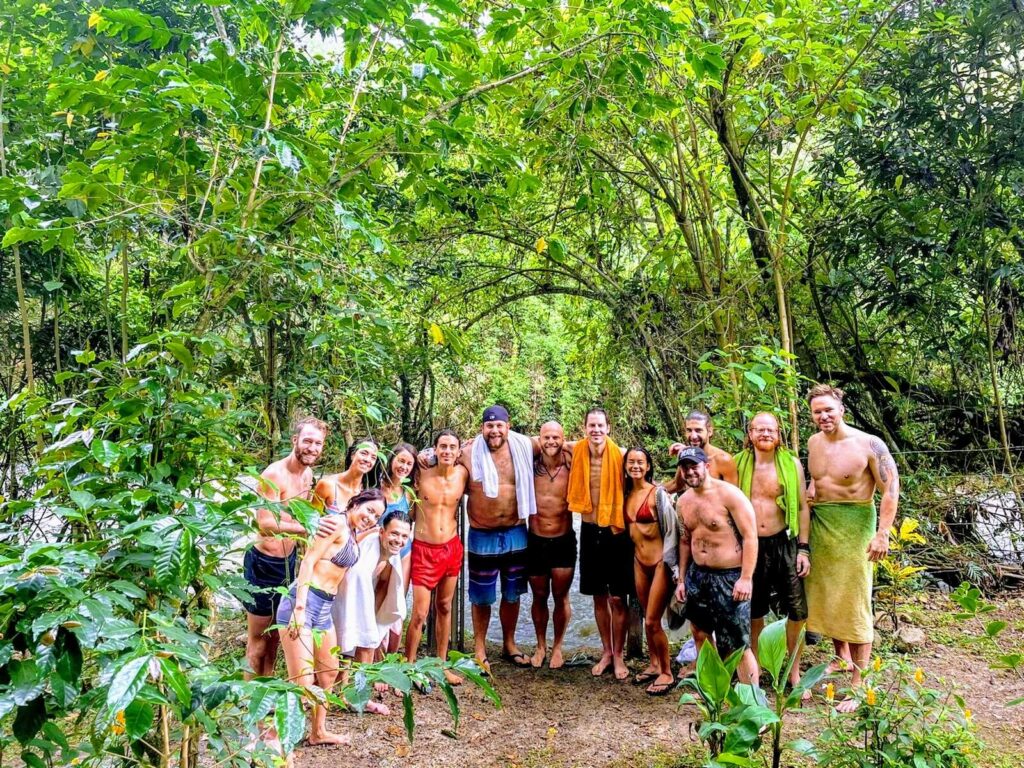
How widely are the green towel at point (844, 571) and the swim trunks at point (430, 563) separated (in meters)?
2.13

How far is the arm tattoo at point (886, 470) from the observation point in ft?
11.3

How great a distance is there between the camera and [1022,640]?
4219mm

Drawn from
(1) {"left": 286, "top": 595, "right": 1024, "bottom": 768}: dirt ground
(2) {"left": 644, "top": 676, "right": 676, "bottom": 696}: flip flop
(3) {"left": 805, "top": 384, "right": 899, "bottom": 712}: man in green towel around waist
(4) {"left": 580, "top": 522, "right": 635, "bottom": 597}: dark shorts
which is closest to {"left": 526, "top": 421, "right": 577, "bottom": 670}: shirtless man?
(4) {"left": 580, "top": 522, "right": 635, "bottom": 597}: dark shorts

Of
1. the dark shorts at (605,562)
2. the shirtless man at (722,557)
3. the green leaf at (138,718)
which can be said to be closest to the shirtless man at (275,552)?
the dark shorts at (605,562)

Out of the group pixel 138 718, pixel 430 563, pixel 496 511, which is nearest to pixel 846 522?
pixel 496 511

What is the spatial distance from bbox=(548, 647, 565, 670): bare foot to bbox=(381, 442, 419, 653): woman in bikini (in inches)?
40.0

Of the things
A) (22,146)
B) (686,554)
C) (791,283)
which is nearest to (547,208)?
(791,283)

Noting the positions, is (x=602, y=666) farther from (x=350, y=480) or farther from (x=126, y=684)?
(x=126, y=684)

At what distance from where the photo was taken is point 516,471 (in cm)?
425

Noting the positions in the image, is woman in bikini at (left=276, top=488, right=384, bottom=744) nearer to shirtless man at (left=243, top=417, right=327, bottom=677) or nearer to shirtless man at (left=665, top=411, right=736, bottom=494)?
shirtless man at (left=243, top=417, right=327, bottom=677)

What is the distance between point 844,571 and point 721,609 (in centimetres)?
76

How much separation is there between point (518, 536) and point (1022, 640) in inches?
130

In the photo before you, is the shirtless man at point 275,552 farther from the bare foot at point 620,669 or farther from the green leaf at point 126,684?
the green leaf at point 126,684

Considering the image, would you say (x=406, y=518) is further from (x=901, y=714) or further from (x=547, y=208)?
(x=547, y=208)
